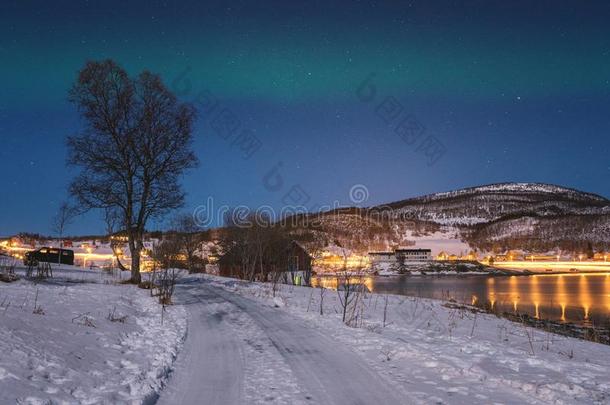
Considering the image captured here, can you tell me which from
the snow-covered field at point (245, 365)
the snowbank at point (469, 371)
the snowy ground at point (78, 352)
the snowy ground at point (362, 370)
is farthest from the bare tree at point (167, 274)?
the snowbank at point (469, 371)

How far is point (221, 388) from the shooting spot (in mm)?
6895

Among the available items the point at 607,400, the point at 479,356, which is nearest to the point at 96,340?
the point at 479,356

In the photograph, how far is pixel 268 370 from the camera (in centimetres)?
807

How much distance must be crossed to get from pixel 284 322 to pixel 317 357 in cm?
522

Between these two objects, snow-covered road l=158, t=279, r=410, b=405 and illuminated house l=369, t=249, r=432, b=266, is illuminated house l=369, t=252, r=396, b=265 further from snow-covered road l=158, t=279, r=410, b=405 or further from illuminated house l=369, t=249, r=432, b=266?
snow-covered road l=158, t=279, r=410, b=405

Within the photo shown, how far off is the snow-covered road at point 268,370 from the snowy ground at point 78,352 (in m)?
0.51

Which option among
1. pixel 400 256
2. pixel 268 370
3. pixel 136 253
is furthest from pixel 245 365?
pixel 400 256

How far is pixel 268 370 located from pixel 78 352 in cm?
335

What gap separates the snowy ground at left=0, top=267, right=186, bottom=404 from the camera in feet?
19.4

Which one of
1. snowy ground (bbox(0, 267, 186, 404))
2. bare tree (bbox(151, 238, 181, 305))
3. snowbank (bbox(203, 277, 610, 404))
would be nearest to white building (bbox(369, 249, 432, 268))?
bare tree (bbox(151, 238, 181, 305))

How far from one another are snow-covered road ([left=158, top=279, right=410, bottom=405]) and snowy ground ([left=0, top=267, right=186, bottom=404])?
1.67 ft

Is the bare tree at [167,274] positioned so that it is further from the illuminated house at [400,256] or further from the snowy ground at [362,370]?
the illuminated house at [400,256]

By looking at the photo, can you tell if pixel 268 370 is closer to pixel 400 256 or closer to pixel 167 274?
pixel 167 274

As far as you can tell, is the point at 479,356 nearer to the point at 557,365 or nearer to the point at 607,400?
the point at 557,365
